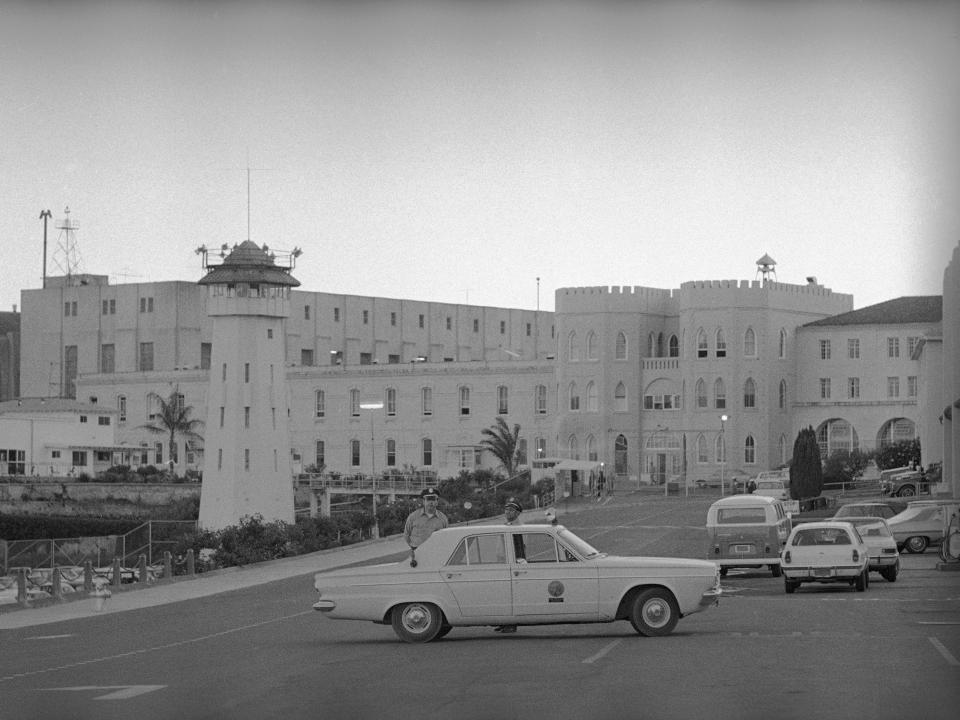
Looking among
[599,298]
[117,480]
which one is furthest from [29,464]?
[599,298]

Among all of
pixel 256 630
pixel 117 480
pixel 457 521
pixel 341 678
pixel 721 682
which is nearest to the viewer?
pixel 721 682

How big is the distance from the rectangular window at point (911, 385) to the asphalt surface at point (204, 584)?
46.6 meters

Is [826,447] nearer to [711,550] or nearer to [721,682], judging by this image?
[711,550]

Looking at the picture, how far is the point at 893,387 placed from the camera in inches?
3718

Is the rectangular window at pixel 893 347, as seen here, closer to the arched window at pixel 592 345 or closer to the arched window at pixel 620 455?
the arched window at pixel 620 455

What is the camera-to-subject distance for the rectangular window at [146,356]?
4938 inches

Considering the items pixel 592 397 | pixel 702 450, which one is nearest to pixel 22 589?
pixel 702 450

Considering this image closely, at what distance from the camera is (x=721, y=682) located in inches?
655

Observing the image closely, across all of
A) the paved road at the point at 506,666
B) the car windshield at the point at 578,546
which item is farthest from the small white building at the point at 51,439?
the car windshield at the point at 578,546

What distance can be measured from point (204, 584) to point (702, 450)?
198 feet

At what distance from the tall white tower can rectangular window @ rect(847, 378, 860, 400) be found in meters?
39.8

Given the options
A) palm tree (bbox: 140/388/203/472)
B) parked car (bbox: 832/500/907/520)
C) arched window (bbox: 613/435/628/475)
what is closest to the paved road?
parked car (bbox: 832/500/907/520)

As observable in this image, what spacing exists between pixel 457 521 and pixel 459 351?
255 feet

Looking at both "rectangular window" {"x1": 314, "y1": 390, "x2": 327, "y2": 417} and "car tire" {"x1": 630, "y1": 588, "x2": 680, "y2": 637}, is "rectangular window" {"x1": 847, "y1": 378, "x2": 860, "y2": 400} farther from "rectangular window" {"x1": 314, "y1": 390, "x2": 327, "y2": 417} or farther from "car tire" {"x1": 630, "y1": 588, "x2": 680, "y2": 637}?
"car tire" {"x1": 630, "y1": 588, "x2": 680, "y2": 637}
